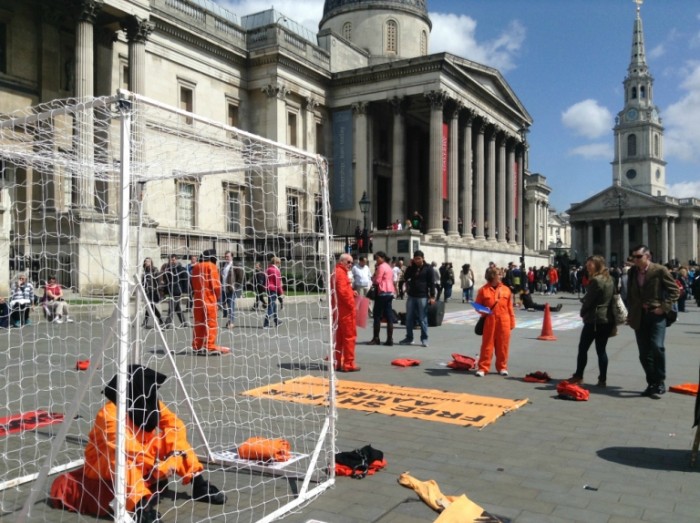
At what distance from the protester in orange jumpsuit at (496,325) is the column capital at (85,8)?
2065 cm

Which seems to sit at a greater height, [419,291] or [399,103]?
[399,103]

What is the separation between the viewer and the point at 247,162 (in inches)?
257

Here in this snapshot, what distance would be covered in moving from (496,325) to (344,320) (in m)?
2.42

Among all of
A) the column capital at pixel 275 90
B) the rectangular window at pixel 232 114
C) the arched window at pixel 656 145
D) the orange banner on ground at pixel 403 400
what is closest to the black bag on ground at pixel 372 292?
the orange banner on ground at pixel 403 400

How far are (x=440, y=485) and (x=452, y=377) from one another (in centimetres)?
486

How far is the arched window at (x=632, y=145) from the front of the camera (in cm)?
13012

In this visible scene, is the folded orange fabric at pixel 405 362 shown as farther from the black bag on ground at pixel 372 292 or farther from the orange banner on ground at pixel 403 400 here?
the black bag on ground at pixel 372 292

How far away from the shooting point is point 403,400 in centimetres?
816

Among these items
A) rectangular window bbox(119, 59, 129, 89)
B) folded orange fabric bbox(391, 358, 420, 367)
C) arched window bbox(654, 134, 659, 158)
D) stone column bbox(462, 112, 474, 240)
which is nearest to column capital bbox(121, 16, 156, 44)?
rectangular window bbox(119, 59, 129, 89)

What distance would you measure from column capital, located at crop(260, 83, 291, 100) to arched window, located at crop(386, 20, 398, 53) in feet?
42.9

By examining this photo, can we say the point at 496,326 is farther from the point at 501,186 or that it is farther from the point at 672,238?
the point at 672,238

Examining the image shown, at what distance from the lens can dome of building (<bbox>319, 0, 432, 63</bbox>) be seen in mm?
45750

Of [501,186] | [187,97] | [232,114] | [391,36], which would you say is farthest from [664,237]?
[187,97]

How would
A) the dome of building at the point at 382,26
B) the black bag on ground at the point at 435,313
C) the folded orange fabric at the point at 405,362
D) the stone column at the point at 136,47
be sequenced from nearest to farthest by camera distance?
the folded orange fabric at the point at 405,362
the black bag on ground at the point at 435,313
the stone column at the point at 136,47
the dome of building at the point at 382,26
